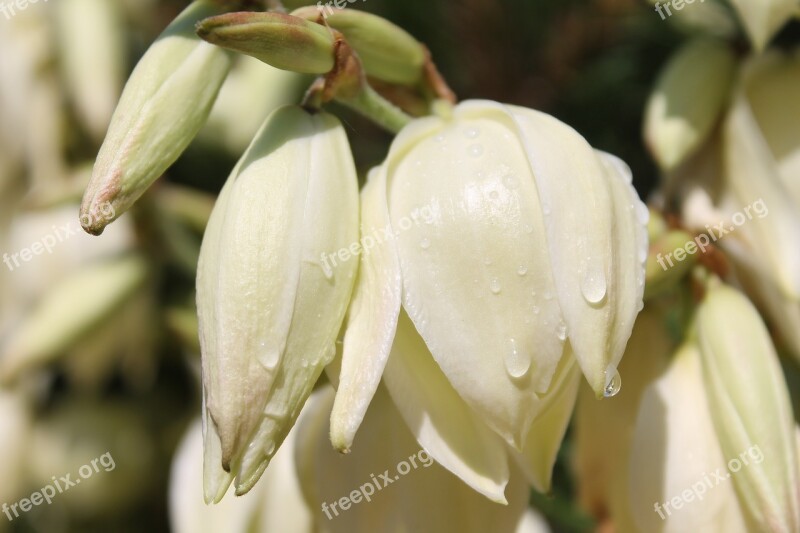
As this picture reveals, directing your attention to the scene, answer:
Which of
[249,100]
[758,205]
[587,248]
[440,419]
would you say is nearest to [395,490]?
[440,419]

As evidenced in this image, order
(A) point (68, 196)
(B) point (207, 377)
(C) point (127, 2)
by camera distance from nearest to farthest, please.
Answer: (B) point (207, 377), (A) point (68, 196), (C) point (127, 2)

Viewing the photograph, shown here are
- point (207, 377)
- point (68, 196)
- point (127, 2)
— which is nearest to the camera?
point (207, 377)

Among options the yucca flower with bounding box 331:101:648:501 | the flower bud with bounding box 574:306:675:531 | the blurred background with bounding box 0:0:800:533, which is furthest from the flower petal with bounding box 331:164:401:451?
the blurred background with bounding box 0:0:800:533

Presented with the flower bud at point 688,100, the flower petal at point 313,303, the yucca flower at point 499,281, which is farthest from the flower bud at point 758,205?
the flower petal at point 313,303

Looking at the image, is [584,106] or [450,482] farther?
[584,106]

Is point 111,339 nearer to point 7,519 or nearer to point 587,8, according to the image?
point 7,519

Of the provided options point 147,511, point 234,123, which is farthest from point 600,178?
point 147,511
